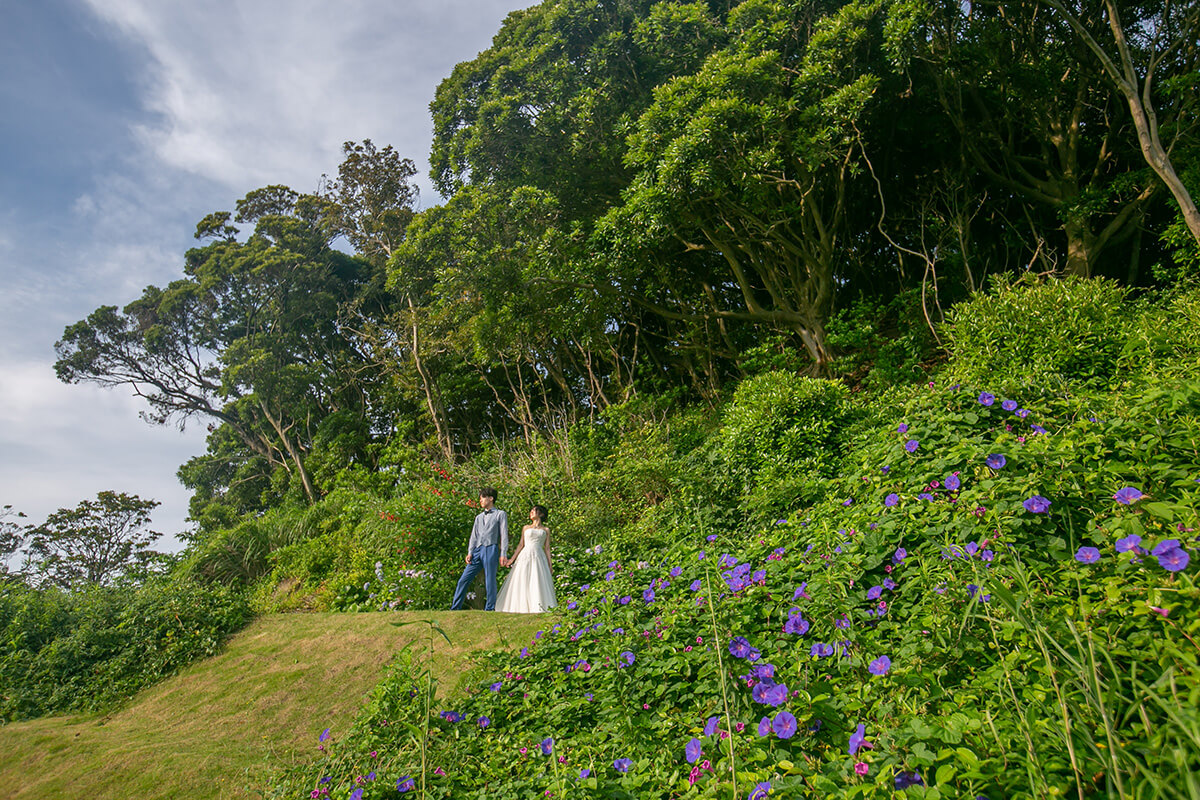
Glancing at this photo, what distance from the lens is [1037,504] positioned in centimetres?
241

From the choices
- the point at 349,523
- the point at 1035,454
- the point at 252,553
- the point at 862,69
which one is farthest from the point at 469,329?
the point at 1035,454

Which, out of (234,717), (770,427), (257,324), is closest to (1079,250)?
(770,427)

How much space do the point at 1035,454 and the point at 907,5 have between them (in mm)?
7059

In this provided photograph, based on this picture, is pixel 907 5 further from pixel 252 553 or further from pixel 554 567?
pixel 252 553

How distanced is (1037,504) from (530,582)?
15.5 feet

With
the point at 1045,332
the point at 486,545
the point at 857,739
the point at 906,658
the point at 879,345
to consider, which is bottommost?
the point at 857,739

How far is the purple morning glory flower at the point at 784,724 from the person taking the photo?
187cm

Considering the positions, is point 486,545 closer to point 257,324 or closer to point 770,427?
point 770,427

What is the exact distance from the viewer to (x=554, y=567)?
661cm

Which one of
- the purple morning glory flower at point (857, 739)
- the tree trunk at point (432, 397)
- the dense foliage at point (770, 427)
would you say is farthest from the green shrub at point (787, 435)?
the tree trunk at point (432, 397)

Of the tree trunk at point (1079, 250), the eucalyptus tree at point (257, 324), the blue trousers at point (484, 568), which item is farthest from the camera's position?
the eucalyptus tree at point (257, 324)

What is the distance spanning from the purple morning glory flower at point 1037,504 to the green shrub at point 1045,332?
3541mm

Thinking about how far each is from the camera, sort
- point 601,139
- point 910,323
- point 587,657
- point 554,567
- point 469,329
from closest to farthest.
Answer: point 587,657 → point 554,567 → point 910,323 → point 601,139 → point 469,329

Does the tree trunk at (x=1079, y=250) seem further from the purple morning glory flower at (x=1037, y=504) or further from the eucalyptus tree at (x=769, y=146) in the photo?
the purple morning glory flower at (x=1037, y=504)
